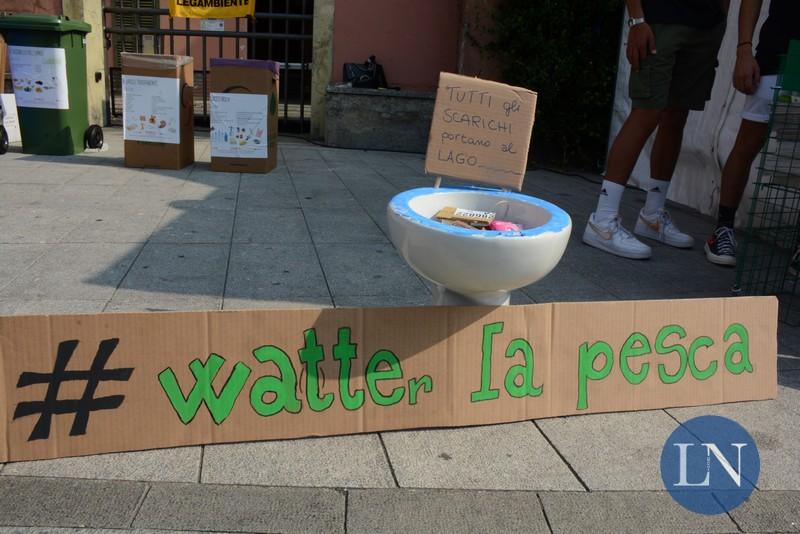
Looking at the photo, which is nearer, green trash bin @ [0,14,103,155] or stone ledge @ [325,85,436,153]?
green trash bin @ [0,14,103,155]

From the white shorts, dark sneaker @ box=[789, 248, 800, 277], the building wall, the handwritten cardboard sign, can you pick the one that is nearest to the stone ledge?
the building wall

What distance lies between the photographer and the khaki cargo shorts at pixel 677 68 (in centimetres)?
443

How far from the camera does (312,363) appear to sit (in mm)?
2357

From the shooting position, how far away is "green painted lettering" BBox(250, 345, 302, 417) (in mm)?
2312

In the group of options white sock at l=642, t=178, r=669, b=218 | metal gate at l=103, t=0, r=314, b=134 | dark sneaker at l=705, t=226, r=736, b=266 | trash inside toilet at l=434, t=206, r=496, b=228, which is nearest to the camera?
trash inside toilet at l=434, t=206, r=496, b=228

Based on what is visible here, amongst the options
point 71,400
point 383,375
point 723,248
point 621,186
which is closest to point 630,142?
point 621,186

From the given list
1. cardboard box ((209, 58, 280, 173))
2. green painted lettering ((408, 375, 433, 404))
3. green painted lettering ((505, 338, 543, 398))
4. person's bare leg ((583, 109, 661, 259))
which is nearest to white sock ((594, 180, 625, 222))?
person's bare leg ((583, 109, 661, 259))

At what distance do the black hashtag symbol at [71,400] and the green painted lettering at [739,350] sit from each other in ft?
7.16

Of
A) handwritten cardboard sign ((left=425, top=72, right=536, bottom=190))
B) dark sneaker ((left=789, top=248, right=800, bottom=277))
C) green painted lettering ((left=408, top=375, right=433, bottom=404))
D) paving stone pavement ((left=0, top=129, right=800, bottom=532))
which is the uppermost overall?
handwritten cardboard sign ((left=425, top=72, right=536, bottom=190))

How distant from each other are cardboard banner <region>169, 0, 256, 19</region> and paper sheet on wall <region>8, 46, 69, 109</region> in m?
2.56

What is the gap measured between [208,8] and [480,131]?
7345 mm

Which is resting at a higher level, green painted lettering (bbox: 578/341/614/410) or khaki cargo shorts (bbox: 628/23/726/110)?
khaki cargo shorts (bbox: 628/23/726/110)

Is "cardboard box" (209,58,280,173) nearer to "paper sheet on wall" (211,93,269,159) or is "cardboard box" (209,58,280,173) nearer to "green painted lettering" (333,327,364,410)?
"paper sheet on wall" (211,93,269,159)

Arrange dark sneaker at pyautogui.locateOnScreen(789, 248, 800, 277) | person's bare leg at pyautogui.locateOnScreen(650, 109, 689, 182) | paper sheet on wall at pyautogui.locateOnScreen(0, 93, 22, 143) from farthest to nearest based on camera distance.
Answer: paper sheet on wall at pyautogui.locateOnScreen(0, 93, 22, 143)
person's bare leg at pyautogui.locateOnScreen(650, 109, 689, 182)
dark sneaker at pyautogui.locateOnScreen(789, 248, 800, 277)
